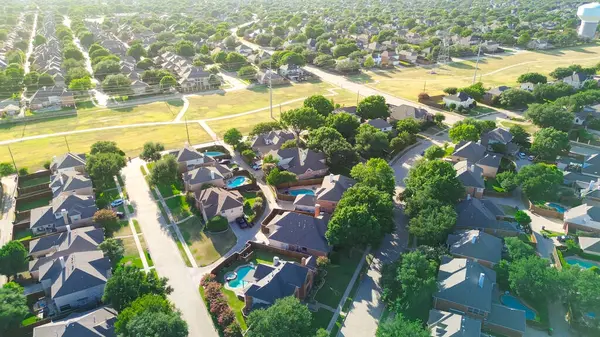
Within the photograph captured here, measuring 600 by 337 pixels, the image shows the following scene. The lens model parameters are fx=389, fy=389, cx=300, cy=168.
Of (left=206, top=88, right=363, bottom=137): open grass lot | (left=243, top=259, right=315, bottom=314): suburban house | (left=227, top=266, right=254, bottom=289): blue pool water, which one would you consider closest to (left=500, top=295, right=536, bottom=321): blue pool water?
(left=243, top=259, right=315, bottom=314): suburban house

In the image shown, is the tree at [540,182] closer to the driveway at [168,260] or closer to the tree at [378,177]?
A: the tree at [378,177]

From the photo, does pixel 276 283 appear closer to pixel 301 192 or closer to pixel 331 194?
pixel 331 194

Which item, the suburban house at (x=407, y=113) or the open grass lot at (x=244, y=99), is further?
the open grass lot at (x=244, y=99)

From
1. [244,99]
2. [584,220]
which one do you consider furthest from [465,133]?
[244,99]

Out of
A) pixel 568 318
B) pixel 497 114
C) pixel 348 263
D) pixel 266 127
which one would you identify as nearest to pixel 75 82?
pixel 266 127

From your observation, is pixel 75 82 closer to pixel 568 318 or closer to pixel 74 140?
pixel 74 140

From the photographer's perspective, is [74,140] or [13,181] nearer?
[13,181]

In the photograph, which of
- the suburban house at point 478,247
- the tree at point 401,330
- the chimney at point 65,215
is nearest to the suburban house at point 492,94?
the suburban house at point 478,247
